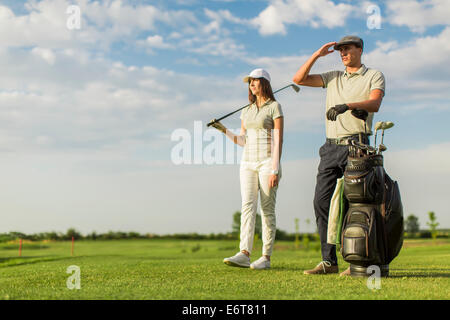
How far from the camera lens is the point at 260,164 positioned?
20.1 feet

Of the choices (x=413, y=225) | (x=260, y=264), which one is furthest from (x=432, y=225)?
(x=260, y=264)

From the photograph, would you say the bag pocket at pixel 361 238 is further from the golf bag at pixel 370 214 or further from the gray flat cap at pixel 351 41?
the gray flat cap at pixel 351 41

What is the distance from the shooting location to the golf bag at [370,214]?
4.87m

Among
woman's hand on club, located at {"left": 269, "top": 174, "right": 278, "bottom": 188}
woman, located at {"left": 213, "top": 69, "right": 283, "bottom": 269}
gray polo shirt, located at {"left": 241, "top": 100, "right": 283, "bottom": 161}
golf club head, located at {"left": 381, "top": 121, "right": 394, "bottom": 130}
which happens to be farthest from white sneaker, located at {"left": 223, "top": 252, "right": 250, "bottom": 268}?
golf club head, located at {"left": 381, "top": 121, "right": 394, "bottom": 130}

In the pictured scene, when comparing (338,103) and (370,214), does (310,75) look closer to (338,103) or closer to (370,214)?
(338,103)

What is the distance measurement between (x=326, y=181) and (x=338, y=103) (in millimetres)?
908

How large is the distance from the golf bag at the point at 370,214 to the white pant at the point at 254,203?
1249 millimetres

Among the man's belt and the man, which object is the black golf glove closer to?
the man

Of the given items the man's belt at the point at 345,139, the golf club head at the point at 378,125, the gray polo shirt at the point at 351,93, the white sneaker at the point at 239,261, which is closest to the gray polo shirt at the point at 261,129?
the gray polo shirt at the point at 351,93
